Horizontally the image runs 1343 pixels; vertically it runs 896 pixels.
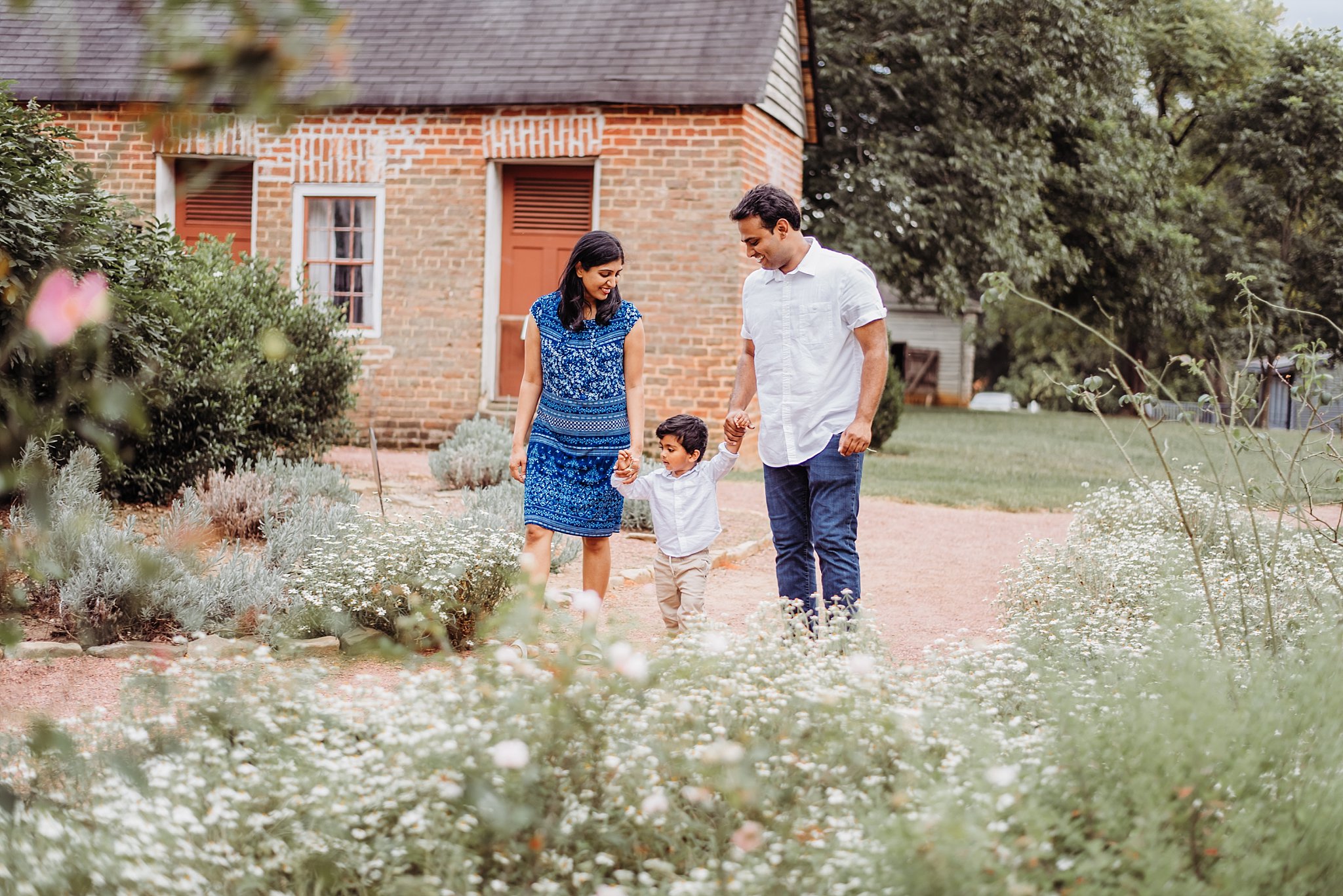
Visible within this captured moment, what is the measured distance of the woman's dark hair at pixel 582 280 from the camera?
4.87 m

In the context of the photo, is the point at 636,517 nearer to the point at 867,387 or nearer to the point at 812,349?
the point at 812,349

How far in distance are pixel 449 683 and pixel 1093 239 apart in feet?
79.7

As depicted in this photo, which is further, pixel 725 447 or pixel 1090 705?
pixel 725 447

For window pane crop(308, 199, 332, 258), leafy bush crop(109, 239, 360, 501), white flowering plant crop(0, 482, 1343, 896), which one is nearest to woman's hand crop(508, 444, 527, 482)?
white flowering plant crop(0, 482, 1343, 896)

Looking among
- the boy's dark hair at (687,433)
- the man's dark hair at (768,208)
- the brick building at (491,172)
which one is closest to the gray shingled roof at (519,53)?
the brick building at (491,172)

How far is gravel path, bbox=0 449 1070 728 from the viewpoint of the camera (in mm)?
4531

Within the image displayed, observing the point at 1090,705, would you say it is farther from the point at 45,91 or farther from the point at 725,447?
the point at 45,91

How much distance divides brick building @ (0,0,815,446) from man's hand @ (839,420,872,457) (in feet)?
28.2

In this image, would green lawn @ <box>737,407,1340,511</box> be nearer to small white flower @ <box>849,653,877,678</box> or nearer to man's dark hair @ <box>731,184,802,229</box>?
man's dark hair @ <box>731,184,802,229</box>

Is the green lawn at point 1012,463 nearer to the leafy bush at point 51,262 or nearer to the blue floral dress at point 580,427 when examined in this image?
the blue floral dress at point 580,427

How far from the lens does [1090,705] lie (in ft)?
10.3

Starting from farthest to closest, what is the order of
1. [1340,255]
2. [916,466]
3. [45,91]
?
1. [1340,255]
2. [916,466]
3. [45,91]

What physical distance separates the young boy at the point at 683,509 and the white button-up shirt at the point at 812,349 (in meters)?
0.32

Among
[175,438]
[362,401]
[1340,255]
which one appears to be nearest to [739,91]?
[362,401]
